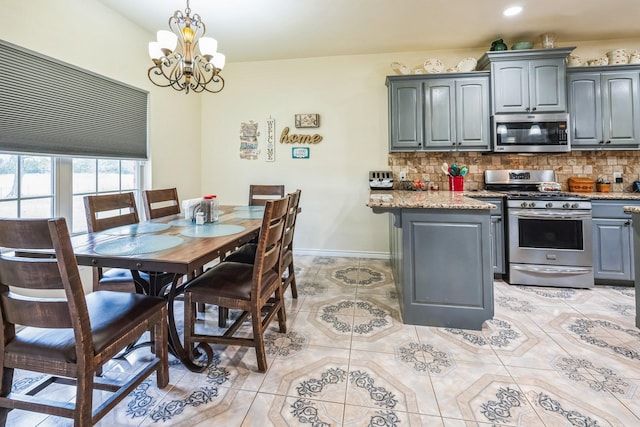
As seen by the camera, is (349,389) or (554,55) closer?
(349,389)

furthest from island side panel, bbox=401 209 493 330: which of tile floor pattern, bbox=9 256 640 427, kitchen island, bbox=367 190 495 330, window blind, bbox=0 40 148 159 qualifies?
window blind, bbox=0 40 148 159

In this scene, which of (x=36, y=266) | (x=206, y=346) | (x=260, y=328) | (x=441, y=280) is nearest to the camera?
(x=36, y=266)

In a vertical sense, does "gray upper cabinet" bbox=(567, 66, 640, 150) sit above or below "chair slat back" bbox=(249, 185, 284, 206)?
above

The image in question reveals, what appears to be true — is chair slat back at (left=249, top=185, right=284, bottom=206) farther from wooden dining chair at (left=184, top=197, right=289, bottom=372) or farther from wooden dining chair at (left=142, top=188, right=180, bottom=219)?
wooden dining chair at (left=184, top=197, right=289, bottom=372)

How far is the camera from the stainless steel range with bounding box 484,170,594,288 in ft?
9.75

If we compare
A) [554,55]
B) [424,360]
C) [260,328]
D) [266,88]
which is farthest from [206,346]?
[554,55]

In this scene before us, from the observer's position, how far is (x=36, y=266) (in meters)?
1.03

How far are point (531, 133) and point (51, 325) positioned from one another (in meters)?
4.25

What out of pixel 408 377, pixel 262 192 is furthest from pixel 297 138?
pixel 408 377

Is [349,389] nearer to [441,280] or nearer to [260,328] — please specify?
[260,328]

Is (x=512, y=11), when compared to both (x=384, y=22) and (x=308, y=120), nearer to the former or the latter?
(x=384, y=22)

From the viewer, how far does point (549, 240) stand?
3047 millimetres

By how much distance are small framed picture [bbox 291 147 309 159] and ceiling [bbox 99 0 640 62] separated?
49.2 inches

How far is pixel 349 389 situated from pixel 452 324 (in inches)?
40.7
